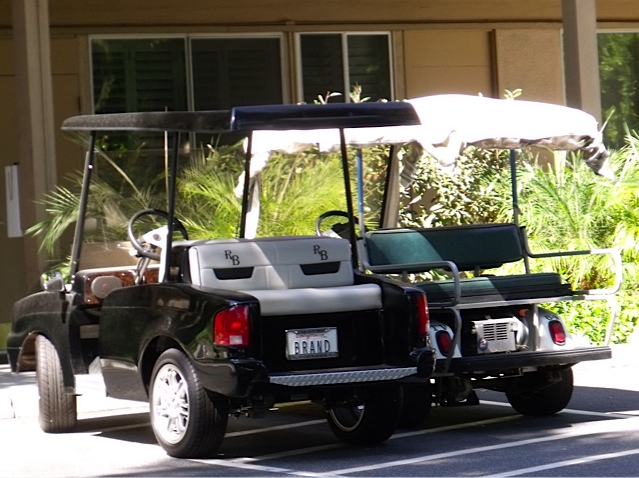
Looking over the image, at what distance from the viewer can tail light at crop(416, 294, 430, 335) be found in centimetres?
834

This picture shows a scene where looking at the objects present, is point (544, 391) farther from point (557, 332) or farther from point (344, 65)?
point (344, 65)

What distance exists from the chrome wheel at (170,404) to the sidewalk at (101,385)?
0.84m

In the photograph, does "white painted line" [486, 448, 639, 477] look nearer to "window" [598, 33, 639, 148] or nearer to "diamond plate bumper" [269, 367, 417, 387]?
"diamond plate bumper" [269, 367, 417, 387]

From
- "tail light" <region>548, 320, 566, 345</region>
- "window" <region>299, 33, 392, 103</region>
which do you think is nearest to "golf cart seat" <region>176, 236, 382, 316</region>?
"tail light" <region>548, 320, 566, 345</region>

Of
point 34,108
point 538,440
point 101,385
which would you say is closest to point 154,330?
point 101,385

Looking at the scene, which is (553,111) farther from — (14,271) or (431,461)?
(14,271)

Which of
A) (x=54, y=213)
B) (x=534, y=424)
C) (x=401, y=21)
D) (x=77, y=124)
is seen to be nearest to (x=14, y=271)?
(x=54, y=213)

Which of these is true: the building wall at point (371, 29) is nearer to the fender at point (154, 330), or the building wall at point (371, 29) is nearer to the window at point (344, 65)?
the window at point (344, 65)

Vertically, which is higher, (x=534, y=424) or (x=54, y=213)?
(x=54, y=213)

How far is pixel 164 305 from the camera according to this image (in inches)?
323

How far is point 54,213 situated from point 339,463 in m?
6.93

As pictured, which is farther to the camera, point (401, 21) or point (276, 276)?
point (401, 21)

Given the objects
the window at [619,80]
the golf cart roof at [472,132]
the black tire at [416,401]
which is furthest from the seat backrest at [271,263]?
the window at [619,80]

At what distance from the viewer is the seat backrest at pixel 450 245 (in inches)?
392
